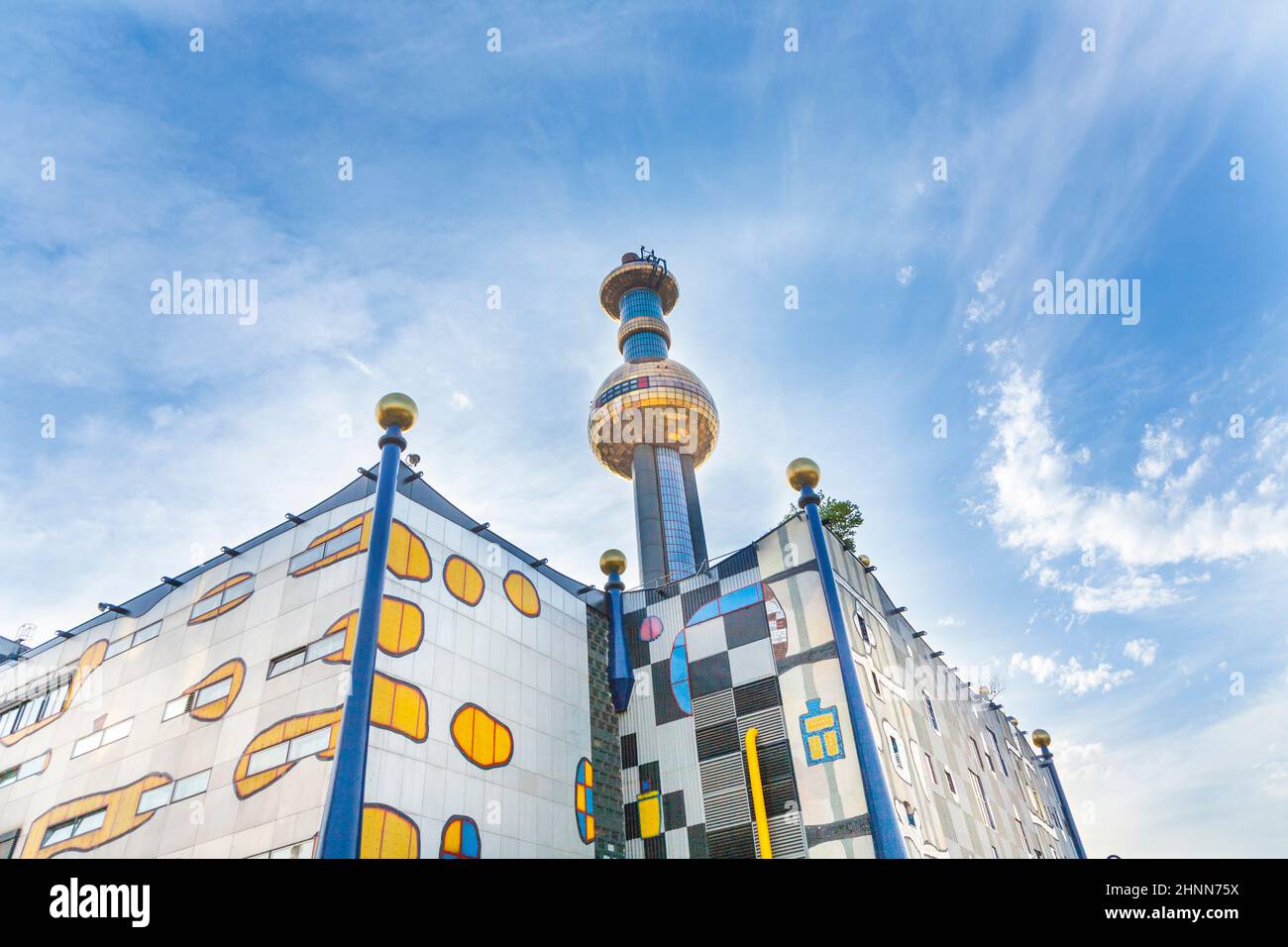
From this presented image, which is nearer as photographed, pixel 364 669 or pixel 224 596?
pixel 364 669

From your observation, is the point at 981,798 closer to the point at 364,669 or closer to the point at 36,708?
the point at 364,669

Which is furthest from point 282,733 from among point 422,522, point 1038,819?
point 1038,819

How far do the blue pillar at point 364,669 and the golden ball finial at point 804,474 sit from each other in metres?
11.5

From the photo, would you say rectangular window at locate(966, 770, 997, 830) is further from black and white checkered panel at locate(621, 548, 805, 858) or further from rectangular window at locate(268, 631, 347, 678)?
rectangular window at locate(268, 631, 347, 678)

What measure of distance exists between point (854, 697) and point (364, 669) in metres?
12.7

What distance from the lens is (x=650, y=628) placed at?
92.8 feet

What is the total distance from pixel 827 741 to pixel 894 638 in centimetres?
867

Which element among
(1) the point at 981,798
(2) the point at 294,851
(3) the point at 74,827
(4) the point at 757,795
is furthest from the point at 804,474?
(3) the point at 74,827
